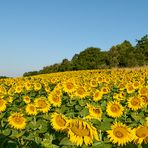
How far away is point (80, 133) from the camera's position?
131 inches

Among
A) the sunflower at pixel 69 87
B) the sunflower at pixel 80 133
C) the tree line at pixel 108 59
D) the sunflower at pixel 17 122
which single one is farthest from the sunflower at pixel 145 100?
the tree line at pixel 108 59

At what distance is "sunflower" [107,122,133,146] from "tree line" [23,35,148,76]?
45.0 metres

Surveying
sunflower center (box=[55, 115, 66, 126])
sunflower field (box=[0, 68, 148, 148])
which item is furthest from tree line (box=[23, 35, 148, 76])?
sunflower center (box=[55, 115, 66, 126])

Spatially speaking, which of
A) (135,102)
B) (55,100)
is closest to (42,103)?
(55,100)

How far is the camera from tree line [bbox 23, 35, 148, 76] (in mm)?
51719

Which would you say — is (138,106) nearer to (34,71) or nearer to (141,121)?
(141,121)

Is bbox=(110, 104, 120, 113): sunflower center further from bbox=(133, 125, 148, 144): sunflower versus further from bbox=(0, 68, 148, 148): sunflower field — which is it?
bbox=(133, 125, 148, 144): sunflower

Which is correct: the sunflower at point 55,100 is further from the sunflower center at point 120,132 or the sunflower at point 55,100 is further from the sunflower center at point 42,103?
the sunflower center at point 120,132

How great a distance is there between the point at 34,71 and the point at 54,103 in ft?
172

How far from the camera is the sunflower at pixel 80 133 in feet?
10.9

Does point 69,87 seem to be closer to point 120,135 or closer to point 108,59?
point 120,135

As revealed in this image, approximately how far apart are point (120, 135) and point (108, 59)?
5089 cm

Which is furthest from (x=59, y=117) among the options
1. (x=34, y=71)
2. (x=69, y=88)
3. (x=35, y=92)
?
(x=34, y=71)

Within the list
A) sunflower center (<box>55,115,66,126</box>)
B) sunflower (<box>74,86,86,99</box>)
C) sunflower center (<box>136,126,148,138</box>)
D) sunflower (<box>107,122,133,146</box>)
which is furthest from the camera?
sunflower (<box>74,86,86,99</box>)
